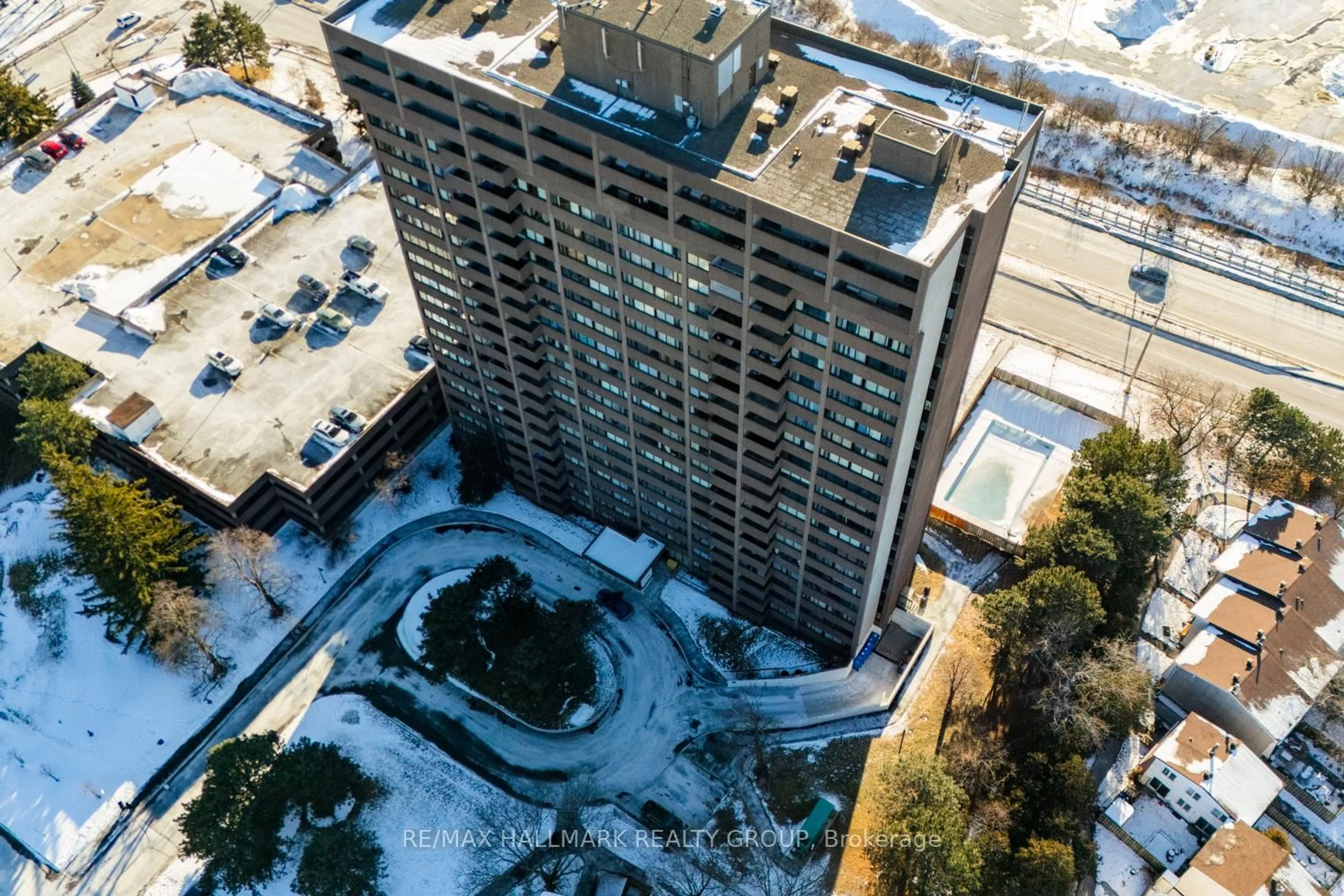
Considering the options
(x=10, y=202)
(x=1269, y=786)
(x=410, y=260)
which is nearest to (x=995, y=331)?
(x=1269, y=786)

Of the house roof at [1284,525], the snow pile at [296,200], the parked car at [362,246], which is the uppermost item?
the snow pile at [296,200]

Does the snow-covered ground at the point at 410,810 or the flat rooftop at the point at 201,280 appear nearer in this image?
the snow-covered ground at the point at 410,810

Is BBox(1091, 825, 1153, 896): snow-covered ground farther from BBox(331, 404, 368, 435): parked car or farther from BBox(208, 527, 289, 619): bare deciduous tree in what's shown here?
BBox(331, 404, 368, 435): parked car

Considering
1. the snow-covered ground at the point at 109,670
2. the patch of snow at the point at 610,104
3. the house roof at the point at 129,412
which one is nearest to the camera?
the patch of snow at the point at 610,104

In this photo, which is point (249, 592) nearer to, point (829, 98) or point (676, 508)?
point (676, 508)

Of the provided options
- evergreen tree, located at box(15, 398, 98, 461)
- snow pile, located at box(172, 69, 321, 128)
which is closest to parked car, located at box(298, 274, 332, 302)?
evergreen tree, located at box(15, 398, 98, 461)

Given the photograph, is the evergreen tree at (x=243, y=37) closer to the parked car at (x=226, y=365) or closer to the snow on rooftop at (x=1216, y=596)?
the parked car at (x=226, y=365)

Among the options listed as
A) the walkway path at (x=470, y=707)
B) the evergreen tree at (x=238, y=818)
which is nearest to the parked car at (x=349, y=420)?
the walkway path at (x=470, y=707)
